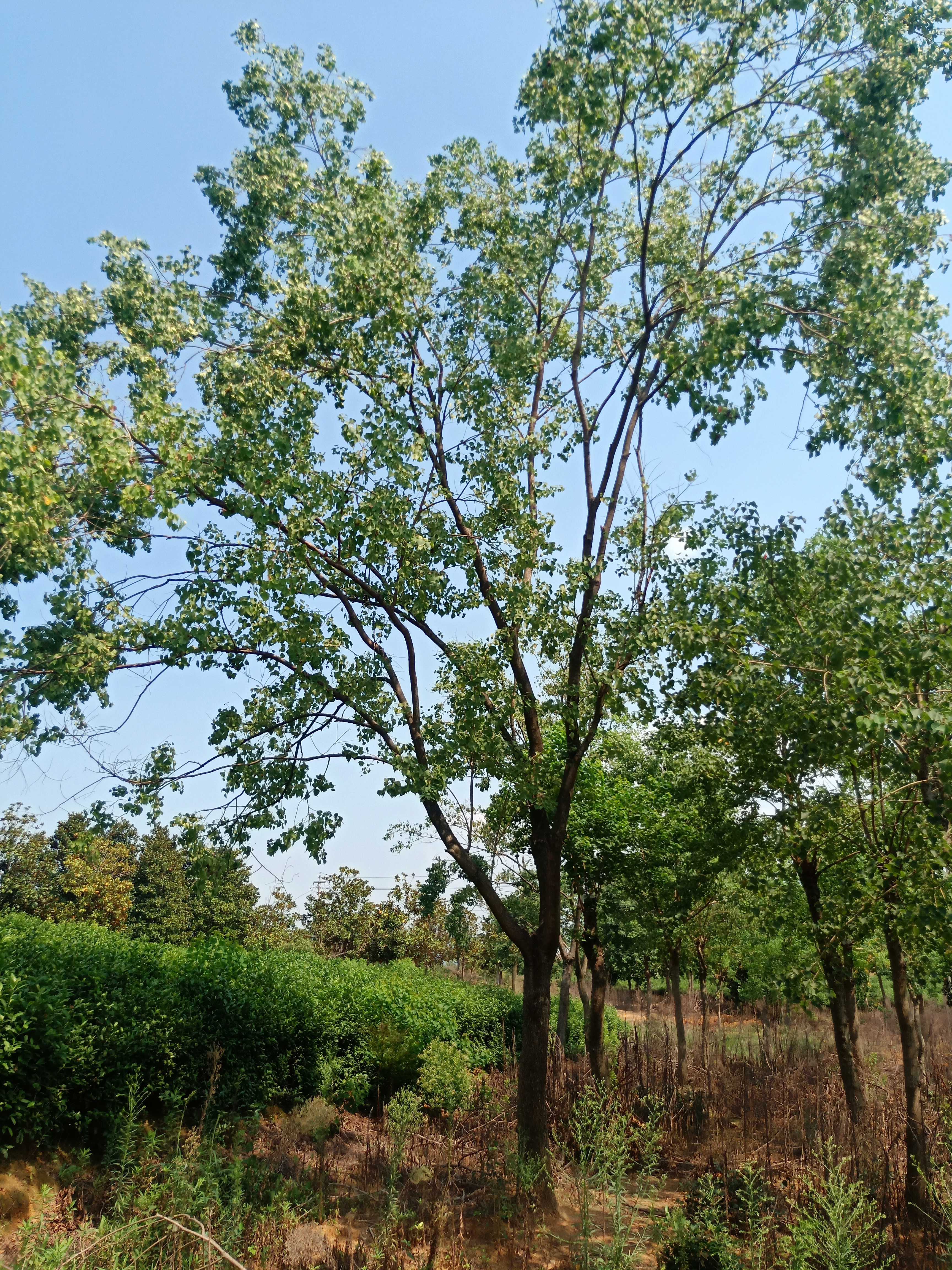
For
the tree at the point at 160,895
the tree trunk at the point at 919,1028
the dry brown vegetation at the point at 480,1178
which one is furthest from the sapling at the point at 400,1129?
the tree at the point at 160,895

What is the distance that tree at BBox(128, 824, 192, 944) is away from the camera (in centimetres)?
2986

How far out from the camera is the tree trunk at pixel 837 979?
841 cm

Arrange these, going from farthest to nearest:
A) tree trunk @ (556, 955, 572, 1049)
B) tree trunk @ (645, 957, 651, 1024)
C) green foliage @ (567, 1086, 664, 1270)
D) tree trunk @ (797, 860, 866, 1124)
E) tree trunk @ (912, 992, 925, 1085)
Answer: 1. tree trunk @ (645, 957, 651, 1024)
2. tree trunk @ (556, 955, 572, 1049)
3. tree trunk @ (912, 992, 925, 1085)
4. tree trunk @ (797, 860, 866, 1124)
5. green foliage @ (567, 1086, 664, 1270)

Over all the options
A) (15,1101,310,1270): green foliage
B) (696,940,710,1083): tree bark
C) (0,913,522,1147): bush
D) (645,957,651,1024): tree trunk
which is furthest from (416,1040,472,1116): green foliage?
(645,957,651,1024): tree trunk

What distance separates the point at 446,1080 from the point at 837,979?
15.8 ft

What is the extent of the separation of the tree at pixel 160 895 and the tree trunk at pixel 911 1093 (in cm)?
2614

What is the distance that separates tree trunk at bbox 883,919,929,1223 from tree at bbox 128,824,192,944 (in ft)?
85.8

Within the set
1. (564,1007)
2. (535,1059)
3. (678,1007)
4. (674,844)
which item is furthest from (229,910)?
(535,1059)

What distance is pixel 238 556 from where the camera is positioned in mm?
8320

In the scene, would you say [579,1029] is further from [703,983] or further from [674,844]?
[674,844]

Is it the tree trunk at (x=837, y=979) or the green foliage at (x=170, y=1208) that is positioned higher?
the tree trunk at (x=837, y=979)

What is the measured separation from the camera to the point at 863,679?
5.46 meters

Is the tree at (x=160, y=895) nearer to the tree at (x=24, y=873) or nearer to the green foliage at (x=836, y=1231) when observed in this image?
the tree at (x=24, y=873)

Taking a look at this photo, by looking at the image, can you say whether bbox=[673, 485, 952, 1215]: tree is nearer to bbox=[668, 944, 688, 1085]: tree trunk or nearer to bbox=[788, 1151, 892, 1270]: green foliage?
bbox=[788, 1151, 892, 1270]: green foliage
